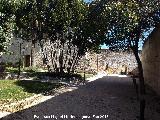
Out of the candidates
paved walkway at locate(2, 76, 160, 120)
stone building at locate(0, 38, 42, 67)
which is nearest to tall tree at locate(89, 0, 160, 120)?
paved walkway at locate(2, 76, 160, 120)

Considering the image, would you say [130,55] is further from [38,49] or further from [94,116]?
[94,116]

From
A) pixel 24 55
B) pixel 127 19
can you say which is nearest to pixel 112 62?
pixel 24 55

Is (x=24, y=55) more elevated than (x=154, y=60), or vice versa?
(x=24, y=55)

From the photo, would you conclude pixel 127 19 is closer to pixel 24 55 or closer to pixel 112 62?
pixel 24 55

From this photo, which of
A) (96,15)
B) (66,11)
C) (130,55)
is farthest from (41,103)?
(130,55)

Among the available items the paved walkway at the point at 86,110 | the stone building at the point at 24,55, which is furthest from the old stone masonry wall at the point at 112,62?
the paved walkway at the point at 86,110

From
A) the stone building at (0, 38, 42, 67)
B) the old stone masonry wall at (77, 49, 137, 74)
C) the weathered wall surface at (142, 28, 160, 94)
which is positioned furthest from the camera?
the old stone masonry wall at (77, 49, 137, 74)

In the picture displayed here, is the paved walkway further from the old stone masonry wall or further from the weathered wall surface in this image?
the old stone masonry wall

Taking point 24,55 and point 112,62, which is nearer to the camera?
point 24,55

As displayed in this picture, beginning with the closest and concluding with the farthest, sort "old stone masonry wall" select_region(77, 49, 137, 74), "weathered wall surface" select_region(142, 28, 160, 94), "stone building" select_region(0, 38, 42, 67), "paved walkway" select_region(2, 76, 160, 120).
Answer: "paved walkway" select_region(2, 76, 160, 120) < "weathered wall surface" select_region(142, 28, 160, 94) < "stone building" select_region(0, 38, 42, 67) < "old stone masonry wall" select_region(77, 49, 137, 74)

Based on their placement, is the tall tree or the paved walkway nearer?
the paved walkway

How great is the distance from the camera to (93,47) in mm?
31844

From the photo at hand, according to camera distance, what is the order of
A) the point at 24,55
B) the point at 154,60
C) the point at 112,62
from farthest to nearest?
1. the point at 112,62
2. the point at 24,55
3. the point at 154,60

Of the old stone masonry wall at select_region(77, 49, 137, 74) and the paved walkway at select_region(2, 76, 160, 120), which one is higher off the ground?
the old stone masonry wall at select_region(77, 49, 137, 74)
